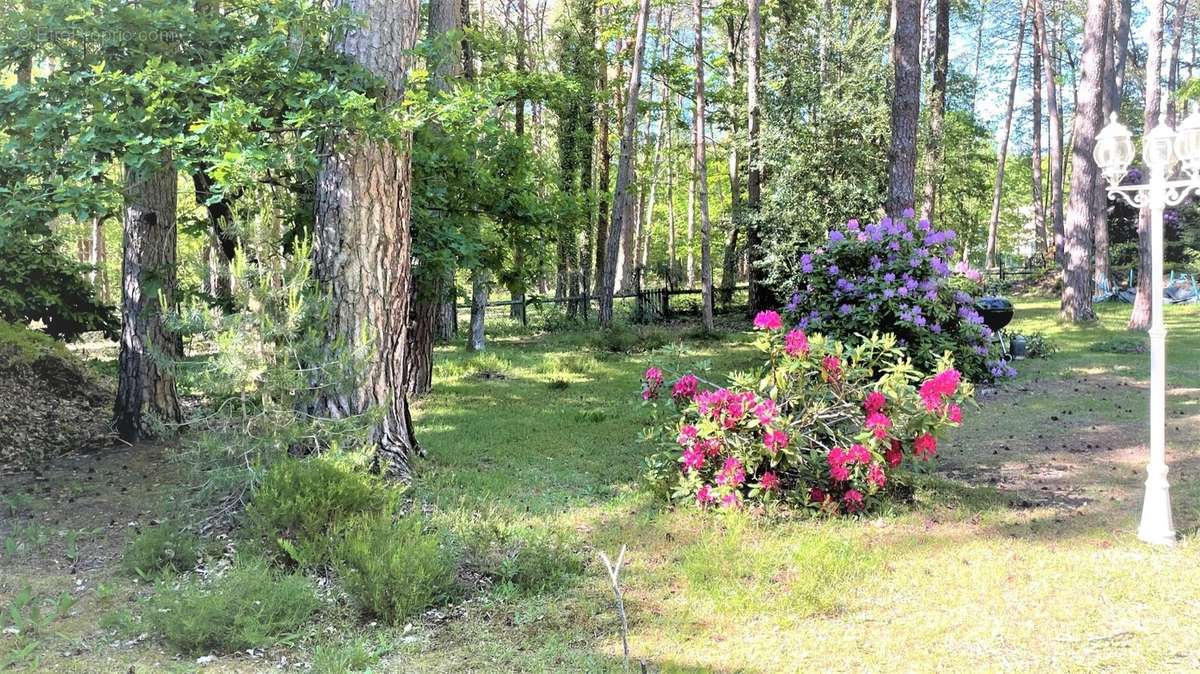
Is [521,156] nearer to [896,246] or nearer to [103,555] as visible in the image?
[896,246]

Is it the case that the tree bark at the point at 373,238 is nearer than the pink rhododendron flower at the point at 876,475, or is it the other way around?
the pink rhododendron flower at the point at 876,475

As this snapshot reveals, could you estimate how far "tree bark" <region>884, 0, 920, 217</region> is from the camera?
31.7 ft

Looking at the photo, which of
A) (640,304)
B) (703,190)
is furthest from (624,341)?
(640,304)

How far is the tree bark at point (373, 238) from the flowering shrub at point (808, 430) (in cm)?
199

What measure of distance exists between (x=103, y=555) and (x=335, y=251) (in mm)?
2245

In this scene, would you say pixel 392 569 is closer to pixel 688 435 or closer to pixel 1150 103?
pixel 688 435

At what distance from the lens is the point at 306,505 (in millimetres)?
3994

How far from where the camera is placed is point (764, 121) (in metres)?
16.6

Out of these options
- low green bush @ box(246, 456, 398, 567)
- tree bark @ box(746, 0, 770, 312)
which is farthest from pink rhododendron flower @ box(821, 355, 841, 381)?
tree bark @ box(746, 0, 770, 312)

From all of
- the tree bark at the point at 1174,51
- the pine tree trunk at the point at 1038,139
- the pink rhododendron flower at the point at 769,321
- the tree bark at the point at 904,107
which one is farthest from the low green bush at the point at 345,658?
the pine tree trunk at the point at 1038,139

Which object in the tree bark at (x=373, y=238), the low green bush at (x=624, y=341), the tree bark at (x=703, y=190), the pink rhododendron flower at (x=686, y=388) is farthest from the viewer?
the tree bark at (x=703, y=190)

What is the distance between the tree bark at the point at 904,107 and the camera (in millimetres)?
9664

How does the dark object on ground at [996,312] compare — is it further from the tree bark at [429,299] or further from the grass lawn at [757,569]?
the tree bark at [429,299]

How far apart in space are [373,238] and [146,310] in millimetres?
2521
